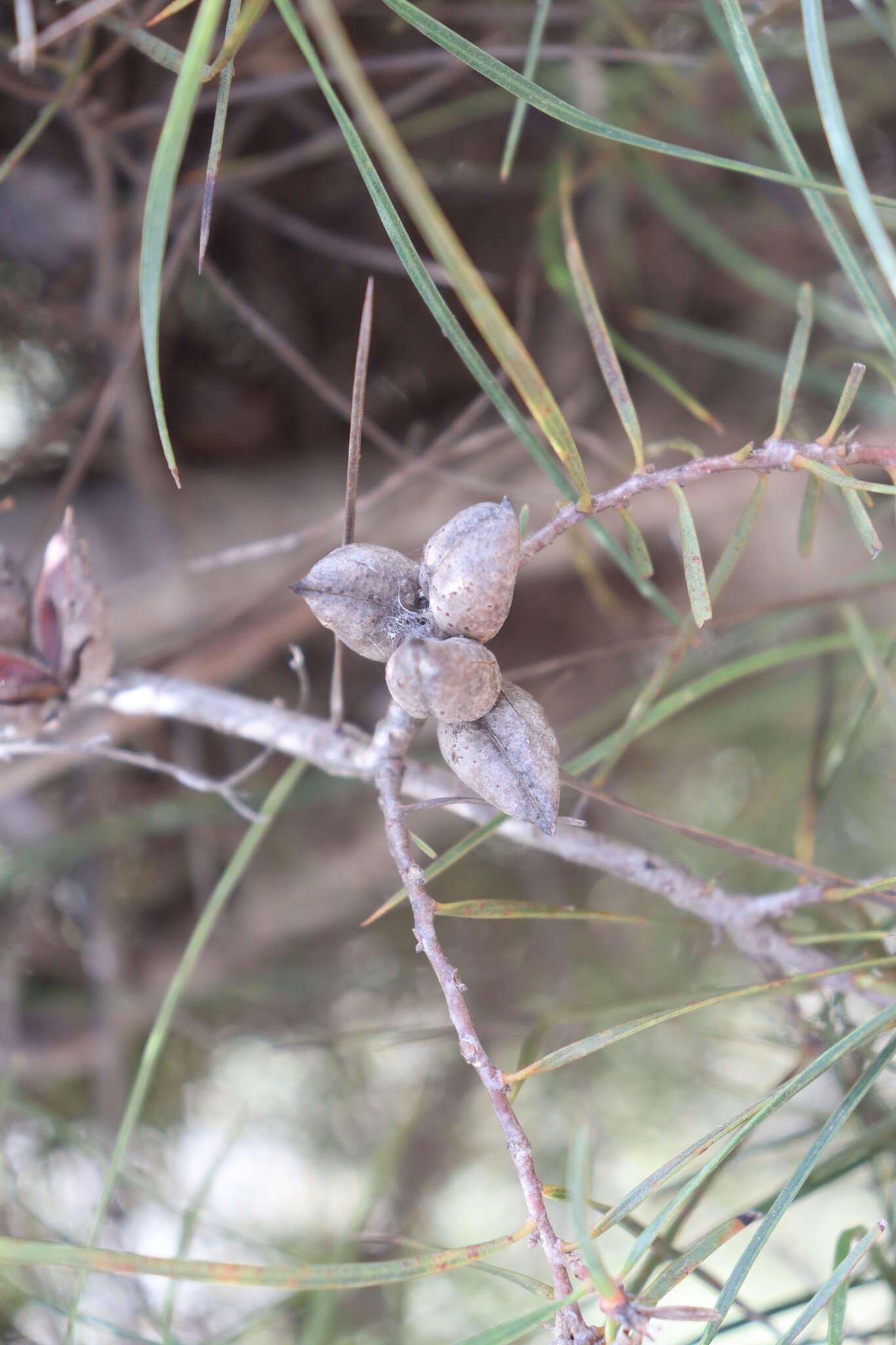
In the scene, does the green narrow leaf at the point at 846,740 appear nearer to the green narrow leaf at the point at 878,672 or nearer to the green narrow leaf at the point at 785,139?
the green narrow leaf at the point at 878,672

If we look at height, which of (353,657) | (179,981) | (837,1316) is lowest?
(837,1316)

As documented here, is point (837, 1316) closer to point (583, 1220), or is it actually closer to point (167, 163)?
point (583, 1220)

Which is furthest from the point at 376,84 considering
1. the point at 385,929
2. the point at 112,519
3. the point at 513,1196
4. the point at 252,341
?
the point at 513,1196

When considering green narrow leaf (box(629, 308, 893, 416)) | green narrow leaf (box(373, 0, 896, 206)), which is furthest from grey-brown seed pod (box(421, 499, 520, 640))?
green narrow leaf (box(629, 308, 893, 416))

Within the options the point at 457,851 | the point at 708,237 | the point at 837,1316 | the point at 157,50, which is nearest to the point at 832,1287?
the point at 837,1316

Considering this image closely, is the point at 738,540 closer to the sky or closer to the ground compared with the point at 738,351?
closer to the ground

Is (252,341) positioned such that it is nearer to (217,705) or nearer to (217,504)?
(217,504)
